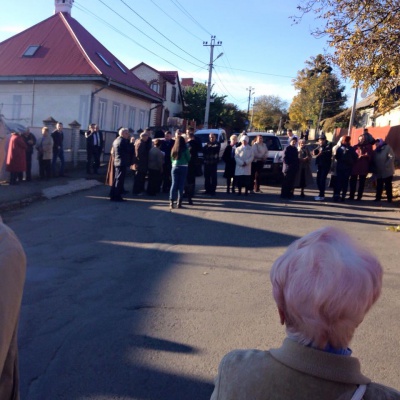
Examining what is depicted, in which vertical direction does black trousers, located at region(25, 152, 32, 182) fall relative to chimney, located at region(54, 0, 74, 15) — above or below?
below

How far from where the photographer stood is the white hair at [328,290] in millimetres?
1560

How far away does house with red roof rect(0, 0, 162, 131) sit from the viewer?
2520cm

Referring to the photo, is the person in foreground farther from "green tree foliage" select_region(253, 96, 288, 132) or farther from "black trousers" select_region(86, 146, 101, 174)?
"green tree foliage" select_region(253, 96, 288, 132)

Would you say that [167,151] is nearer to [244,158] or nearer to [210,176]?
[210,176]

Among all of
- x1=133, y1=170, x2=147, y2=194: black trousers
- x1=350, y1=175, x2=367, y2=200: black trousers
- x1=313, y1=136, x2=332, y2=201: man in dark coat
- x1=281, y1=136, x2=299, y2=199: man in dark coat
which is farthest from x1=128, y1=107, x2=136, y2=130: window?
x1=350, y1=175, x2=367, y2=200: black trousers

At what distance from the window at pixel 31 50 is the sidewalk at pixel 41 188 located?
11981 millimetres

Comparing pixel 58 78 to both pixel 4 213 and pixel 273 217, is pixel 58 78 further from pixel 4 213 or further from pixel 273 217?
pixel 273 217

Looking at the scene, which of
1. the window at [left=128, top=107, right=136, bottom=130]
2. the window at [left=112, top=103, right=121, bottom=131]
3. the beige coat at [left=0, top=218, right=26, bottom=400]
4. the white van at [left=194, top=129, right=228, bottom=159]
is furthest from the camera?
the window at [left=128, top=107, right=136, bottom=130]

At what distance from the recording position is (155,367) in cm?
429

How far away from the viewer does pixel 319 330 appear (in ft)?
5.15

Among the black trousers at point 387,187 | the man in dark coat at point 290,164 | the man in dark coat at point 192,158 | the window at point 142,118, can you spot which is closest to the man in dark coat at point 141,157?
the man in dark coat at point 192,158

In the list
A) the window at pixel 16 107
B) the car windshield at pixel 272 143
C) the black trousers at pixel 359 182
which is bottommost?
the black trousers at pixel 359 182

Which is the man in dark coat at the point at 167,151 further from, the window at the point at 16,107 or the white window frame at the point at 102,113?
the window at the point at 16,107

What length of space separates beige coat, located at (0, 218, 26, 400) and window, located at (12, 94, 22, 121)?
27.0 metres
